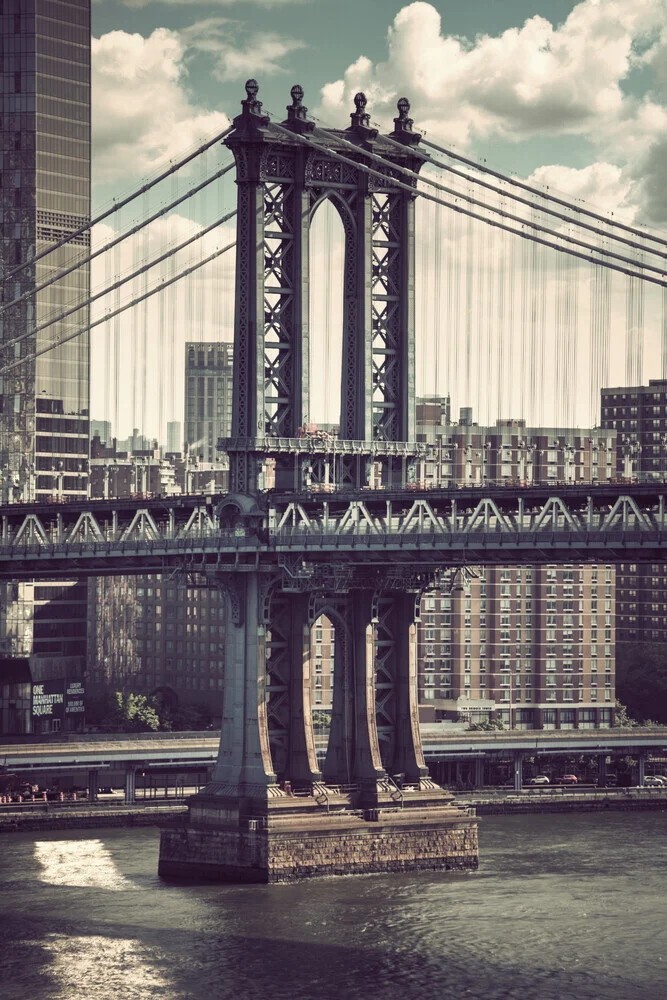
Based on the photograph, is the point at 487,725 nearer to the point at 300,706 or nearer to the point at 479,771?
the point at 479,771

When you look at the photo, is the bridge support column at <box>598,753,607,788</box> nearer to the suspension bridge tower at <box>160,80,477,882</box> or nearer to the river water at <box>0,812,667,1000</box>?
the river water at <box>0,812,667,1000</box>

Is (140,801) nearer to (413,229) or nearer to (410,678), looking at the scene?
(410,678)

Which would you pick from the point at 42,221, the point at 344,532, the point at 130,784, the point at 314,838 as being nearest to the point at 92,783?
the point at 130,784

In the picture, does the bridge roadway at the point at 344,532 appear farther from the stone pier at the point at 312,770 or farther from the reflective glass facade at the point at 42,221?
the reflective glass facade at the point at 42,221

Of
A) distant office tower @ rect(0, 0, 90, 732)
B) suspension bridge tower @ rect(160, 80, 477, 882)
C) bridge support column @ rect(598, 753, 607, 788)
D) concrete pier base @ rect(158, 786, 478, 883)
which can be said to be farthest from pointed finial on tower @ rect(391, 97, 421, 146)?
distant office tower @ rect(0, 0, 90, 732)

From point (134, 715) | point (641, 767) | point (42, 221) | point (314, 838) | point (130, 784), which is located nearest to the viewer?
point (314, 838)

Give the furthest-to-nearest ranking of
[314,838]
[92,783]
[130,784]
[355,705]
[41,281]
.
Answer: [41,281] < [92,783] < [130,784] < [355,705] < [314,838]

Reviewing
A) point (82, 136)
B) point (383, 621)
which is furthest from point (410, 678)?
point (82, 136)

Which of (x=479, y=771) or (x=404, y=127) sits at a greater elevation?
(x=404, y=127)

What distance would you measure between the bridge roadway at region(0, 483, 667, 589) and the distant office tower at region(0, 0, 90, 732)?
168 feet

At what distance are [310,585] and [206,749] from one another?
39.8 m

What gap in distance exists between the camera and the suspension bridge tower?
117688 mm

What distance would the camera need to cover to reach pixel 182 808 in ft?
480

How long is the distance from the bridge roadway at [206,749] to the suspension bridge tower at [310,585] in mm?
31317
